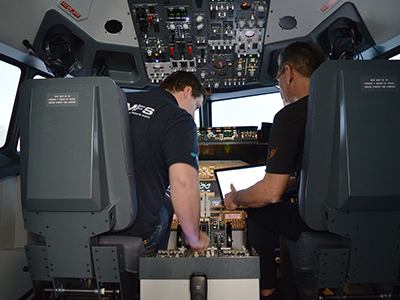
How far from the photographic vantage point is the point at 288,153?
1248 millimetres

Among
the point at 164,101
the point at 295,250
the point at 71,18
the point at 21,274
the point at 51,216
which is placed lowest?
the point at 21,274

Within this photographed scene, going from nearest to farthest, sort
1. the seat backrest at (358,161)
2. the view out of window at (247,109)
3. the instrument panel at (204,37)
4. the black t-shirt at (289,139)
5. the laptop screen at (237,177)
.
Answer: the seat backrest at (358,161), the black t-shirt at (289,139), the laptop screen at (237,177), the instrument panel at (204,37), the view out of window at (247,109)

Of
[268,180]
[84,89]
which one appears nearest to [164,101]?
[84,89]

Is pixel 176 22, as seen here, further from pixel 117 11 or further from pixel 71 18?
pixel 71 18

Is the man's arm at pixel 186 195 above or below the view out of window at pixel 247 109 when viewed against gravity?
below

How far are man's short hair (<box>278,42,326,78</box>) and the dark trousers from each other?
0.71m

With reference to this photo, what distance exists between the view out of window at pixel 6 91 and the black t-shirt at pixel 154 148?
1.42m

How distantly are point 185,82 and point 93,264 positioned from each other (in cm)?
106

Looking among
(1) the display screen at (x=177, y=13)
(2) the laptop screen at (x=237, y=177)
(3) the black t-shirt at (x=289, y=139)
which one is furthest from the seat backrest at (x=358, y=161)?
(1) the display screen at (x=177, y=13)

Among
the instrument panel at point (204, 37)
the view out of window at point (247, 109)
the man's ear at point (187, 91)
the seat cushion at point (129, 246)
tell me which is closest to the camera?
the seat cushion at point (129, 246)

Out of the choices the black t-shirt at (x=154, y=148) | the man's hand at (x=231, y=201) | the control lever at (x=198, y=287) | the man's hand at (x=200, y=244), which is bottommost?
the control lever at (x=198, y=287)

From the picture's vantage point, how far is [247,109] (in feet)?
11.9

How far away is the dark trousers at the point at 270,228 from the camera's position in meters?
Answer: 1.32

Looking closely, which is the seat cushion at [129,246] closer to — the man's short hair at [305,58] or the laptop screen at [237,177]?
the laptop screen at [237,177]
